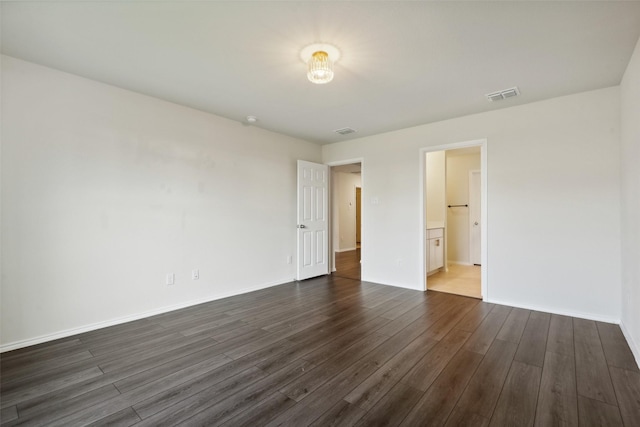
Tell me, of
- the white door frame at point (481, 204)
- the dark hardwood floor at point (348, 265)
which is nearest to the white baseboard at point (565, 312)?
the white door frame at point (481, 204)

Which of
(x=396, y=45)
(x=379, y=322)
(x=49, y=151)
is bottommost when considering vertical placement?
(x=379, y=322)

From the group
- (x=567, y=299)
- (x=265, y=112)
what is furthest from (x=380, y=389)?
(x=265, y=112)

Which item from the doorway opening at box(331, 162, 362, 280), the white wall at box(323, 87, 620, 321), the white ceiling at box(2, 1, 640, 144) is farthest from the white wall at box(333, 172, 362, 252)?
the white ceiling at box(2, 1, 640, 144)

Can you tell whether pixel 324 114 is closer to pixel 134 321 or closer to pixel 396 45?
pixel 396 45

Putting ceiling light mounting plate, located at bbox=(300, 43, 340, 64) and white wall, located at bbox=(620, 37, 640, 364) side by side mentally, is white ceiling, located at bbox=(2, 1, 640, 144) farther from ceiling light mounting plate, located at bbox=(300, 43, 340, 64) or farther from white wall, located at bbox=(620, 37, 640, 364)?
white wall, located at bbox=(620, 37, 640, 364)

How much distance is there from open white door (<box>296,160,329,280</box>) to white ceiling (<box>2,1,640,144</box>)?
6.10 ft

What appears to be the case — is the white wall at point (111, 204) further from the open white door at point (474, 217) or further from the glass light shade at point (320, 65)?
the open white door at point (474, 217)

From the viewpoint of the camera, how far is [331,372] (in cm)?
212

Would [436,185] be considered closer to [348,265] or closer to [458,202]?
[458,202]

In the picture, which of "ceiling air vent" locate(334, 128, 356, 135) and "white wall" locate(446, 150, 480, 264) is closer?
"ceiling air vent" locate(334, 128, 356, 135)

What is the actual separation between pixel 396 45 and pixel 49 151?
3.30 meters

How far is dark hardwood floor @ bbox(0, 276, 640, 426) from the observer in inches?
66.1

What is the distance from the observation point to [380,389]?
1907mm

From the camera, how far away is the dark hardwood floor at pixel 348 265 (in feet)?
18.3
